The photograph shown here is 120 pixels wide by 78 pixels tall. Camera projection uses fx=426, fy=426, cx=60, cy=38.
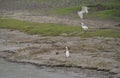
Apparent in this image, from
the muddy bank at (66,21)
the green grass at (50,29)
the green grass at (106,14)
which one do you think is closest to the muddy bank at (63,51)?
the green grass at (50,29)

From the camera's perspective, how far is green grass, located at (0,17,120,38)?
52094mm

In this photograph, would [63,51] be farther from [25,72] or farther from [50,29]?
[50,29]

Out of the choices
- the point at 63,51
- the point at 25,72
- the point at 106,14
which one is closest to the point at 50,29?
the point at 106,14

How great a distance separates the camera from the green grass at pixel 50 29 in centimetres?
5209

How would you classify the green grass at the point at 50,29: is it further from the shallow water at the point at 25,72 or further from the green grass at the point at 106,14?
the shallow water at the point at 25,72

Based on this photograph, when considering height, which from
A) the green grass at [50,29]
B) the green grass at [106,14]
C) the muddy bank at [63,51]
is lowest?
the muddy bank at [63,51]

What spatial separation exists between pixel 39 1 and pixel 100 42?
5860cm

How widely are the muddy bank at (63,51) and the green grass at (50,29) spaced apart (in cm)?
261

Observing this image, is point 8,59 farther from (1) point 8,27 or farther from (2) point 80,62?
(1) point 8,27

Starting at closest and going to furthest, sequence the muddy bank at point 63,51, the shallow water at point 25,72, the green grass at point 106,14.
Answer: the shallow water at point 25,72 < the muddy bank at point 63,51 < the green grass at point 106,14

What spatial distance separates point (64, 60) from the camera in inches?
1521

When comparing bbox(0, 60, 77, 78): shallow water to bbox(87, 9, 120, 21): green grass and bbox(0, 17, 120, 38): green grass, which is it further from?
bbox(87, 9, 120, 21): green grass

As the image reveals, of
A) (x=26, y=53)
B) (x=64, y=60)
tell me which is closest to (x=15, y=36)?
(x=26, y=53)

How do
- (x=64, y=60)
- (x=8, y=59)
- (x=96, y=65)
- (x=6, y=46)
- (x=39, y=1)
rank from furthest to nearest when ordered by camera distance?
(x=39, y=1) → (x=6, y=46) → (x=8, y=59) → (x=64, y=60) → (x=96, y=65)
